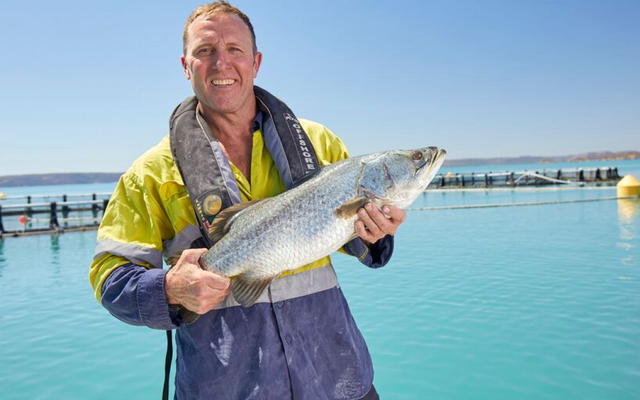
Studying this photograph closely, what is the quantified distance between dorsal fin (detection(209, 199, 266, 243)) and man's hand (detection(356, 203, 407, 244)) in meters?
0.58

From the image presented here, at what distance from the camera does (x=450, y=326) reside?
750cm

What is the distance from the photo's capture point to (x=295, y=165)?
2.35 meters

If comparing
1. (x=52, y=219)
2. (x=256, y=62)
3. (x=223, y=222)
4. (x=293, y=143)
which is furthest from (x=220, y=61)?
(x=52, y=219)

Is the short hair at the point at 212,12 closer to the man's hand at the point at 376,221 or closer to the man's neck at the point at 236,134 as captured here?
the man's neck at the point at 236,134

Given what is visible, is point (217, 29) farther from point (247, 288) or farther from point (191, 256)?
point (247, 288)

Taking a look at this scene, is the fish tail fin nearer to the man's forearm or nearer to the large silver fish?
the large silver fish

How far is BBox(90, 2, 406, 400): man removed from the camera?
2.06m

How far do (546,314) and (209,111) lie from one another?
721cm

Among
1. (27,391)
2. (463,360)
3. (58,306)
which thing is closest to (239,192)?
(463,360)

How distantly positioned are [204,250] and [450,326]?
20.5ft

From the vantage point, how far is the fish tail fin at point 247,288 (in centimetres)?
209

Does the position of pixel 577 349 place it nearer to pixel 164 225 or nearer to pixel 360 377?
pixel 360 377

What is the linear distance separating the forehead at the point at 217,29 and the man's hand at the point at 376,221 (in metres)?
1.10

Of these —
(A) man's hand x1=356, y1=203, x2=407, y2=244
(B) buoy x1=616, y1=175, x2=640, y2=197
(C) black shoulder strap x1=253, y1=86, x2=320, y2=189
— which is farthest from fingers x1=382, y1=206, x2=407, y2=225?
(B) buoy x1=616, y1=175, x2=640, y2=197
